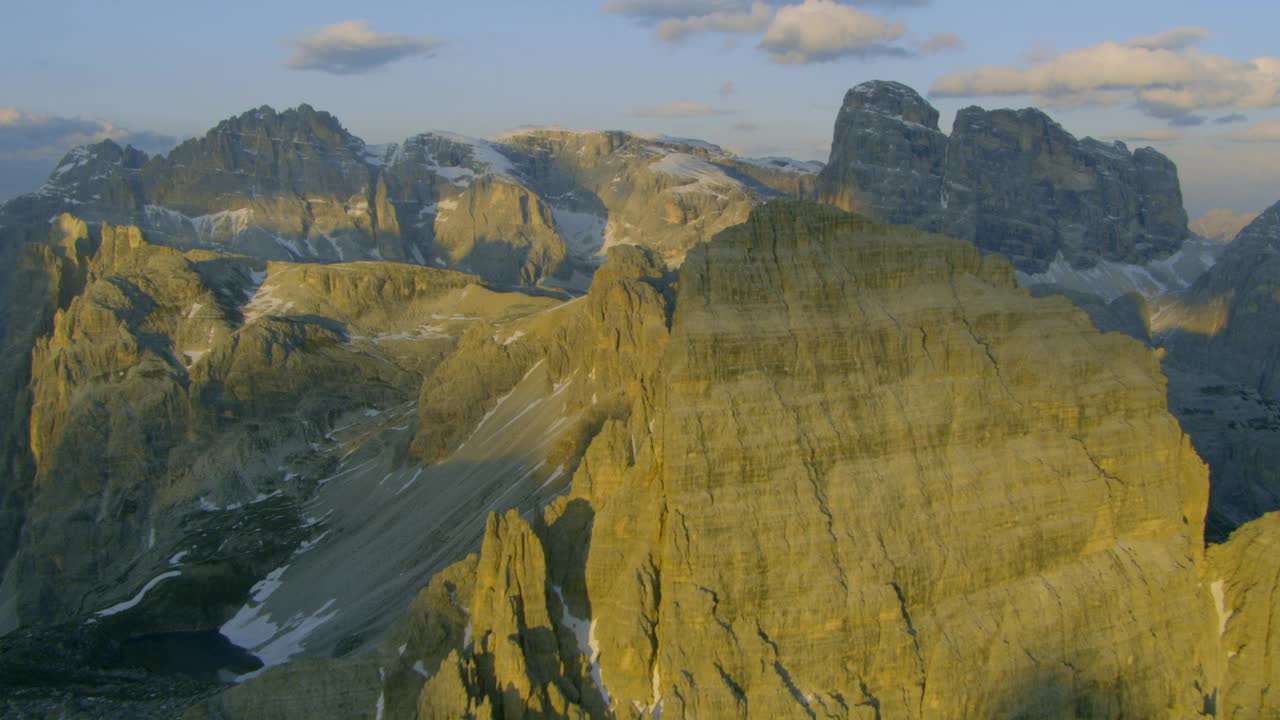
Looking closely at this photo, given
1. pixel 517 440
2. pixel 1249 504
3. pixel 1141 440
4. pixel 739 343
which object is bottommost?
pixel 1249 504

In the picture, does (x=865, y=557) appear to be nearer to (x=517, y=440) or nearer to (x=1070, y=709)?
(x=1070, y=709)

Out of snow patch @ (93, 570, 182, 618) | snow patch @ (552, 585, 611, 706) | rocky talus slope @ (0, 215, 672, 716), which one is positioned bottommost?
snow patch @ (93, 570, 182, 618)

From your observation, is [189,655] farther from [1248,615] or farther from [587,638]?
[1248,615]

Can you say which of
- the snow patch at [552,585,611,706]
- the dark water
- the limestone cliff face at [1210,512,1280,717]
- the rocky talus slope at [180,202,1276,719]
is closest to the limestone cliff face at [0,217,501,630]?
the dark water

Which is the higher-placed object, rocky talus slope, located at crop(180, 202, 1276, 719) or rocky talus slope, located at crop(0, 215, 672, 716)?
rocky talus slope, located at crop(180, 202, 1276, 719)

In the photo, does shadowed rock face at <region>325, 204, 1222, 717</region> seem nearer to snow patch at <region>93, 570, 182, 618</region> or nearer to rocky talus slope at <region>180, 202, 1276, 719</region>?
rocky talus slope at <region>180, 202, 1276, 719</region>

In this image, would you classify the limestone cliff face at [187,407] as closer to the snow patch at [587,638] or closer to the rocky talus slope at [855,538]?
the snow patch at [587,638]

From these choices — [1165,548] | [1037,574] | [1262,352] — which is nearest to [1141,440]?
[1165,548]

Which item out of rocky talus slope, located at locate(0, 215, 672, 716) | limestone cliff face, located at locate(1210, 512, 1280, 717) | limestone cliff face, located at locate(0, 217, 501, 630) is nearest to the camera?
limestone cliff face, located at locate(1210, 512, 1280, 717)
